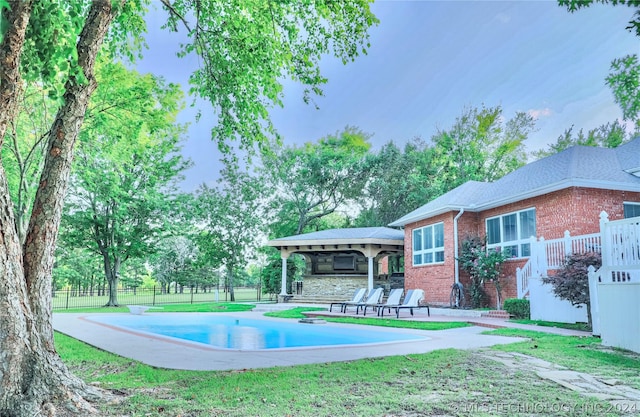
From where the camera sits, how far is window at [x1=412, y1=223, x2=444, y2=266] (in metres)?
19.2

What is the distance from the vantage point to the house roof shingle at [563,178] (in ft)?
44.5

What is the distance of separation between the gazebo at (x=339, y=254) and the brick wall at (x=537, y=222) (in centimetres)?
241

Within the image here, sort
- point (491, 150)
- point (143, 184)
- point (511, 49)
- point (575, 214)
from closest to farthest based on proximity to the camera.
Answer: point (575, 214) < point (143, 184) < point (491, 150) < point (511, 49)

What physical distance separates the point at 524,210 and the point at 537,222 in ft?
2.81

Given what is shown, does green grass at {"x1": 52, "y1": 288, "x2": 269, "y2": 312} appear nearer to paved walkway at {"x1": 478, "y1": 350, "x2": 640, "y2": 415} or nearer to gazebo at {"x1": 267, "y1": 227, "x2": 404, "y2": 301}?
gazebo at {"x1": 267, "y1": 227, "x2": 404, "y2": 301}

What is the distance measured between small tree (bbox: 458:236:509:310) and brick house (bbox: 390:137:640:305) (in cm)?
28

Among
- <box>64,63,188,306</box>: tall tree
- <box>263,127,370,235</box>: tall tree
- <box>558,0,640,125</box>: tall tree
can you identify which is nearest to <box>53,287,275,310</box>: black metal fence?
<box>64,63,188,306</box>: tall tree

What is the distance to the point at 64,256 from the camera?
3444cm

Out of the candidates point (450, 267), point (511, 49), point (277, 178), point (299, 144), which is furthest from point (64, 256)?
point (511, 49)

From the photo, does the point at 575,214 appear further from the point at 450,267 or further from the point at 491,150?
the point at 491,150

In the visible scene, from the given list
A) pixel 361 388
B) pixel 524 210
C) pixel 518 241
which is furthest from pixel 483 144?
pixel 361 388

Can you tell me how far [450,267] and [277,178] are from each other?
18774 millimetres

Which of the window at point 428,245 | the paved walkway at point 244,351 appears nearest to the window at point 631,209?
the window at point 428,245

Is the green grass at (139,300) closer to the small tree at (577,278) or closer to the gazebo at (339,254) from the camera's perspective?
the gazebo at (339,254)
